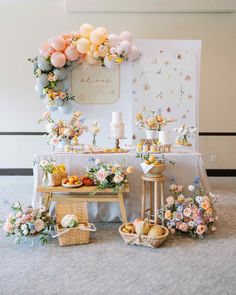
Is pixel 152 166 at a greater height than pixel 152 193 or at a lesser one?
greater

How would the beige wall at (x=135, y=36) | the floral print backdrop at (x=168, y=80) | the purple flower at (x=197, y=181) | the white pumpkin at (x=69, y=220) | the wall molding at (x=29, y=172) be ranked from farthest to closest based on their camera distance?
1. the wall molding at (x=29, y=172)
2. the beige wall at (x=135, y=36)
3. the floral print backdrop at (x=168, y=80)
4. the purple flower at (x=197, y=181)
5. the white pumpkin at (x=69, y=220)

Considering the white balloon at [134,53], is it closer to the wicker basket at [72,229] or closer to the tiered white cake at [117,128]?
the tiered white cake at [117,128]

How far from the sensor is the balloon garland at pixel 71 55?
3902mm

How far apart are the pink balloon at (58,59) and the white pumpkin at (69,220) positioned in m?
2.12

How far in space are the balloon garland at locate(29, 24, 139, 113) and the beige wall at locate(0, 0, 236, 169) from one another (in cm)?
121

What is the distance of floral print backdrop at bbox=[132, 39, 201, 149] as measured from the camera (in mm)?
4234

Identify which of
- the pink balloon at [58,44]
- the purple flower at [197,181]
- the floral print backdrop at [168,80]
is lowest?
the purple flower at [197,181]

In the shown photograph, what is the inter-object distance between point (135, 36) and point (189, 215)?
3.49 metres

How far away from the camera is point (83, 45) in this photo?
3.89 m

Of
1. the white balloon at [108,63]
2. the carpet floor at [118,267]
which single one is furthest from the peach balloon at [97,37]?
the carpet floor at [118,267]

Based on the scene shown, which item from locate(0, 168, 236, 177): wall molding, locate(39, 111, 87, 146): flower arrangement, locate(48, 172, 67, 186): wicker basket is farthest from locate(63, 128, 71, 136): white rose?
locate(0, 168, 236, 177): wall molding

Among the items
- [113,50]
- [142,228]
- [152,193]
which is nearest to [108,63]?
[113,50]

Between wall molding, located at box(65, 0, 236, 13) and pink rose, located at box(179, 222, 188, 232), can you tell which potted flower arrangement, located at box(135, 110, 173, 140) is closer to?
pink rose, located at box(179, 222, 188, 232)

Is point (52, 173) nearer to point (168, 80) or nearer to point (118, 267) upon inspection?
point (118, 267)
